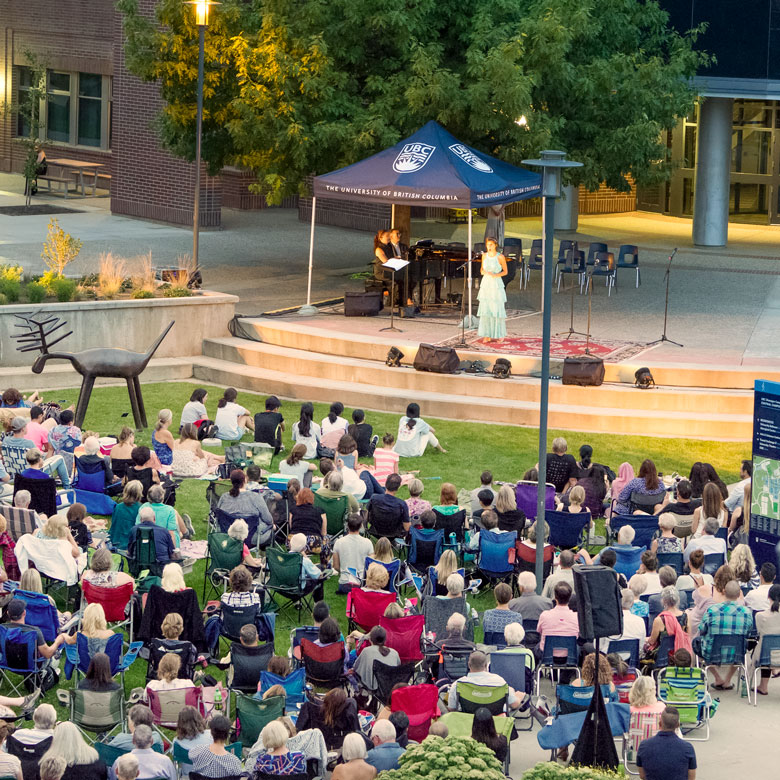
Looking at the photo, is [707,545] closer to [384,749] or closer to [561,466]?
[561,466]

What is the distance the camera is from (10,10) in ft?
144

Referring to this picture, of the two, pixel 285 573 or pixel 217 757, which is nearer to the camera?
pixel 217 757

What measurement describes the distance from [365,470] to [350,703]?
21.3 feet

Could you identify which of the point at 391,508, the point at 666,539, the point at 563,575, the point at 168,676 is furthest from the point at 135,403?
the point at 168,676

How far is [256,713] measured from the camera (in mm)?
11359

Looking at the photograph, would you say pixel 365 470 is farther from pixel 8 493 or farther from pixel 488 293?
pixel 488 293

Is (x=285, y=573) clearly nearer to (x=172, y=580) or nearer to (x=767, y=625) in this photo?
(x=172, y=580)

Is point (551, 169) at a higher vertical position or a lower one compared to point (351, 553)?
higher

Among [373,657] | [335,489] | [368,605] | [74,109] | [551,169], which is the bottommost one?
[373,657]

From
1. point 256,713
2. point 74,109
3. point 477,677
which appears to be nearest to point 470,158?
point 477,677

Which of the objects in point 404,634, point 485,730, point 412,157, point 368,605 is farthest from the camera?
point 412,157

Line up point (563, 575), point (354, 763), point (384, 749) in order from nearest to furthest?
point (354, 763) → point (384, 749) → point (563, 575)

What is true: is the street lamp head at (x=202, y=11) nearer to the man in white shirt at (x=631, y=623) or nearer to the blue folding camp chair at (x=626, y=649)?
the man in white shirt at (x=631, y=623)

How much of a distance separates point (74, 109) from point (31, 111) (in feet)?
4.78
